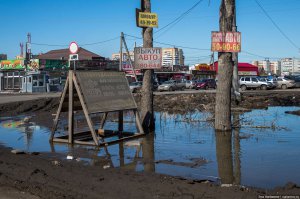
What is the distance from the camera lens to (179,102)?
26.6 meters

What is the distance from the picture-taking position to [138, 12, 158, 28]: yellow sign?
14.2 metres

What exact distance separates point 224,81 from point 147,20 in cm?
331

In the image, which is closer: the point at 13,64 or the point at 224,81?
the point at 224,81

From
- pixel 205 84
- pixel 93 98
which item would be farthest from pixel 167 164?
pixel 205 84

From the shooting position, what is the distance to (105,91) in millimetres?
12328

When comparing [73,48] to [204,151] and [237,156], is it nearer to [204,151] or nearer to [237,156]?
[204,151]

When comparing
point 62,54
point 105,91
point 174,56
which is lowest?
point 105,91

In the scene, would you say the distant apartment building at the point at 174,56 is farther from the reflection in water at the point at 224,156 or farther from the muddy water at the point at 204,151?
the reflection in water at the point at 224,156

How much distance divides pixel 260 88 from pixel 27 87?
2905cm

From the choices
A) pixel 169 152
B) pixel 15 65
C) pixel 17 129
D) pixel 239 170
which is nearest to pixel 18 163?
pixel 169 152

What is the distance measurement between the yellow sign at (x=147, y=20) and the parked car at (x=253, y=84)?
40.7 metres

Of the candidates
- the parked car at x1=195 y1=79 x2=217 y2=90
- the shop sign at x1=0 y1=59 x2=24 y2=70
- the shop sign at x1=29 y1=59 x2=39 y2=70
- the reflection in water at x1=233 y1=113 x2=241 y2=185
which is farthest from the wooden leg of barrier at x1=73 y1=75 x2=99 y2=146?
the shop sign at x1=0 y1=59 x2=24 y2=70

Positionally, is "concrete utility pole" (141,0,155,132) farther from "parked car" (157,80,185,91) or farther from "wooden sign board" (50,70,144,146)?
"parked car" (157,80,185,91)

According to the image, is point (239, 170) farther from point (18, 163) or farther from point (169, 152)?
point (18, 163)
